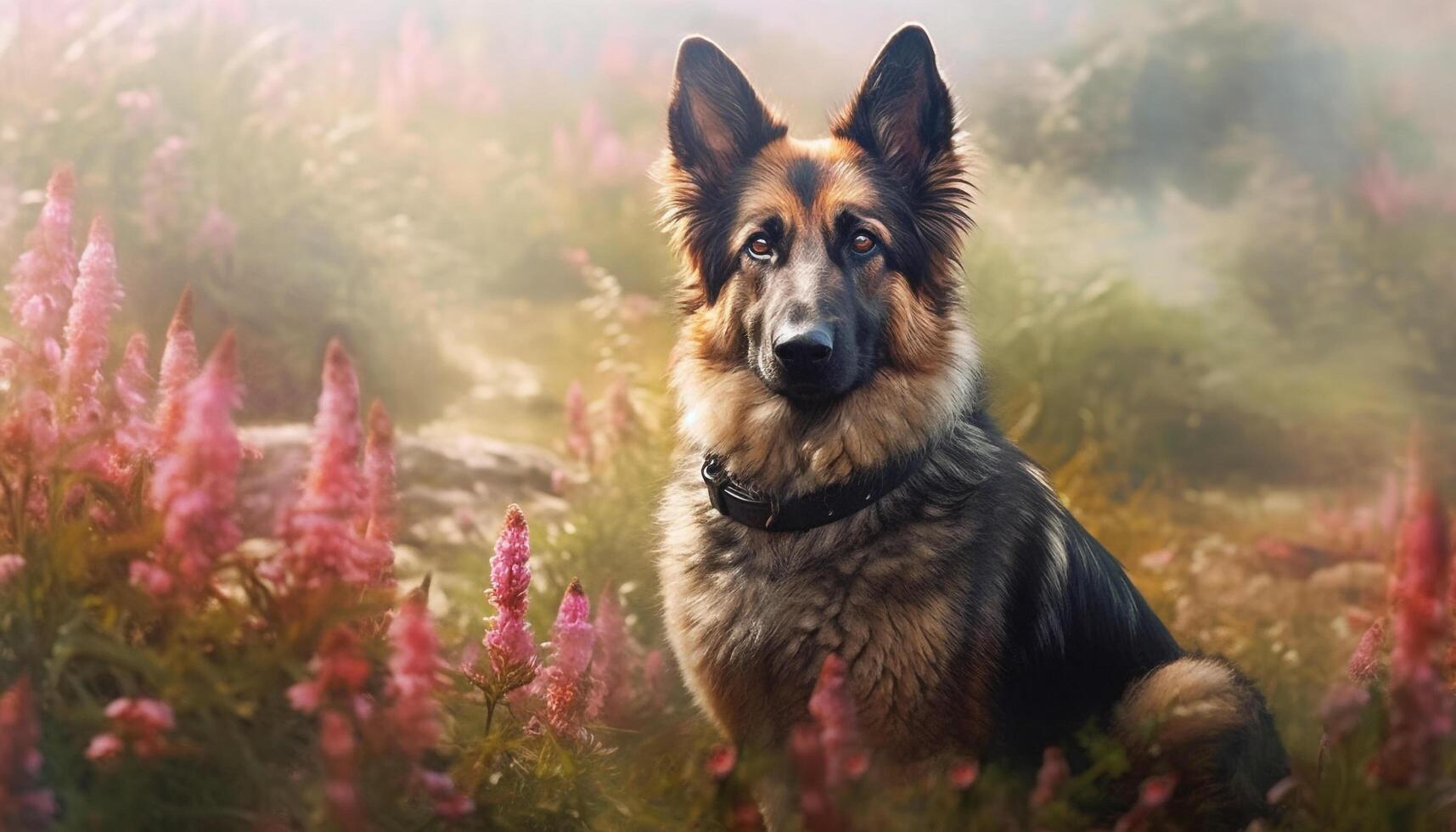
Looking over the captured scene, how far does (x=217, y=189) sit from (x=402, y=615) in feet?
17.6

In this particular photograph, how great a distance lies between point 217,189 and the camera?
6.71m

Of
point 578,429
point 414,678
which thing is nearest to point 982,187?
point 578,429

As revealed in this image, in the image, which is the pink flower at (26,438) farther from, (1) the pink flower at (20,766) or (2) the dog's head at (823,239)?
(2) the dog's head at (823,239)

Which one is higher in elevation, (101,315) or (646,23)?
(646,23)

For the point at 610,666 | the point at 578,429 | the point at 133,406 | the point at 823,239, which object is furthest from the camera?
the point at 578,429

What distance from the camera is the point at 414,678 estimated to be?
2230 millimetres

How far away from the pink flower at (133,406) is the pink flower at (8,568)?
1.29ft

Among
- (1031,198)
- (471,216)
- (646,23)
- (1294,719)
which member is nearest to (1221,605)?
(1294,719)

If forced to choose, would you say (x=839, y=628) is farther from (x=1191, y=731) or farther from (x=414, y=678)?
(x=414, y=678)

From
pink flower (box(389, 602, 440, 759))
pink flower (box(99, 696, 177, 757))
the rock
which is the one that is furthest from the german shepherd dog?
the rock

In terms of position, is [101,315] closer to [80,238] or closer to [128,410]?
[128,410]

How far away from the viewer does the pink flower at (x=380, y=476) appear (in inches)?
116

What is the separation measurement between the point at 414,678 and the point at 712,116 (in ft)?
7.90

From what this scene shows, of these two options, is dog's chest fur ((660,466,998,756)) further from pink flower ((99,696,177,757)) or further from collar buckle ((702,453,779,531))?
pink flower ((99,696,177,757))
